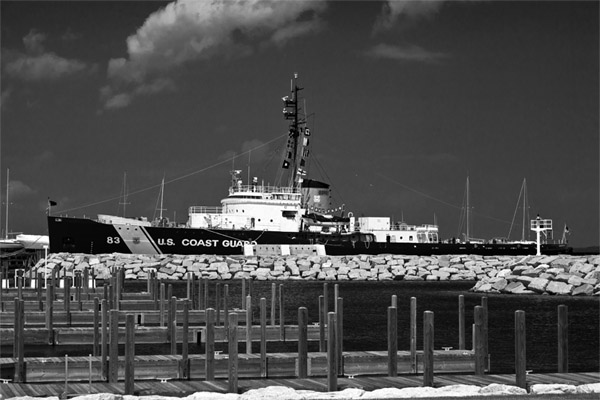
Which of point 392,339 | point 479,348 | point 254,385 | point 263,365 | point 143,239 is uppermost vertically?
point 143,239

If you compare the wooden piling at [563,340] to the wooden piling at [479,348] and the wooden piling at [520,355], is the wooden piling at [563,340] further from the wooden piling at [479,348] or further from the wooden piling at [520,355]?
the wooden piling at [479,348]

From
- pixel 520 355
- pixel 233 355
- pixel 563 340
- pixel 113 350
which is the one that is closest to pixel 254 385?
pixel 233 355

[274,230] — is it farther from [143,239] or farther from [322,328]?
[322,328]

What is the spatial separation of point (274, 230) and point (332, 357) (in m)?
55.3

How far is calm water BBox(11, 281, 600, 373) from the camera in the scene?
25.0 meters

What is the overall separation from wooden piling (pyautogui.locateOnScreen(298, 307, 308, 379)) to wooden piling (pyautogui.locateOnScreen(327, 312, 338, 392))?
1.00 meters

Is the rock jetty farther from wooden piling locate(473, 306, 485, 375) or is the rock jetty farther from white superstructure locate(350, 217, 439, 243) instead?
wooden piling locate(473, 306, 485, 375)

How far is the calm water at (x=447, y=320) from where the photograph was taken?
985 inches

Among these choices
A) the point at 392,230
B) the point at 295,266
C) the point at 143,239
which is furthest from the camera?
the point at 392,230

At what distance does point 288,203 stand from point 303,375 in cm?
5478

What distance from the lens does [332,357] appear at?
15977 millimetres

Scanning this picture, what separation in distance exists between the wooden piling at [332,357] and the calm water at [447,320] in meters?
7.04

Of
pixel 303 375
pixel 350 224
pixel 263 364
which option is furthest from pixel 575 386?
pixel 350 224

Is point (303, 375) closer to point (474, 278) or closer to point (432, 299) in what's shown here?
point (432, 299)
